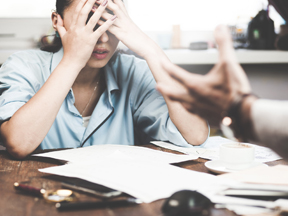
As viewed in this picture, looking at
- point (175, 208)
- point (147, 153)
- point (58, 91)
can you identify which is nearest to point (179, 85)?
point (175, 208)

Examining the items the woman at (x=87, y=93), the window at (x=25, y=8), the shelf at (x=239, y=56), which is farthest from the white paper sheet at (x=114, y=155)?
the window at (x=25, y=8)

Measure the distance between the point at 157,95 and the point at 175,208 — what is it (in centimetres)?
79

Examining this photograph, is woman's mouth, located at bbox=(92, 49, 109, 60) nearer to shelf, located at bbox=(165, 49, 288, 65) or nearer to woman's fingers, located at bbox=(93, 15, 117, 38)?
woman's fingers, located at bbox=(93, 15, 117, 38)

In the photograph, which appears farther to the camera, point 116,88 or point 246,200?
point 116,88

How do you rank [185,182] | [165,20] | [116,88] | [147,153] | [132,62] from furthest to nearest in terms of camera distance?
[165,20] < [132,62] < [116,88] < [147,153] < [185,182]

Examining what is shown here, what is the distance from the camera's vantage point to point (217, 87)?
404mm

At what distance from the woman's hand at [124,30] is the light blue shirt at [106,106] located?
0.23 metres

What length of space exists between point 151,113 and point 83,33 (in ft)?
1.20

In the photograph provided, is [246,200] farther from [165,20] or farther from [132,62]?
[165,20]

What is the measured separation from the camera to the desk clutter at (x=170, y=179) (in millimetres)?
497

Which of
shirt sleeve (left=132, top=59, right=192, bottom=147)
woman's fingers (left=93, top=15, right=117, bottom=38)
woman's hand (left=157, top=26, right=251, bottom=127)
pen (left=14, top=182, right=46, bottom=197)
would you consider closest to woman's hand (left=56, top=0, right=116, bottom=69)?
woman's fingers (left=93, top=15, right=117, bottom=38)

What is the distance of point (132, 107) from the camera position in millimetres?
1260

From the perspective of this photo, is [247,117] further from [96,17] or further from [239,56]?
[239,56]

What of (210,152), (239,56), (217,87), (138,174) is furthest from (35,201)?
(239,56)
